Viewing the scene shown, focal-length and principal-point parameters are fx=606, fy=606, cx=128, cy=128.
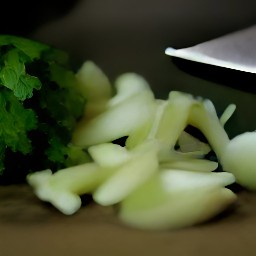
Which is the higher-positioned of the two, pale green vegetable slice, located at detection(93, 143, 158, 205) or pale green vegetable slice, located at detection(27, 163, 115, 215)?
pale green vegetable slice, located at detection(93, 143, 158, 205)

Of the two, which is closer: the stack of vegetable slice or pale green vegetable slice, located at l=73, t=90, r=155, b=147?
the stack of vegetable slice

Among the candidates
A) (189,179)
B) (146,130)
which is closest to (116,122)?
(146,130)

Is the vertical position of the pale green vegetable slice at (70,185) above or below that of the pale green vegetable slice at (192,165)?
below

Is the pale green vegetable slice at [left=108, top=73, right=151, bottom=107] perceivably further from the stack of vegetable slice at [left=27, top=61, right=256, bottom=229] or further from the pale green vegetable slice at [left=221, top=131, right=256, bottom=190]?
the pale green vegetable slice at [left=221, top=131, right=256, bottom=190]

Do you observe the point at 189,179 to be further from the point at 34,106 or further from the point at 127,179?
the point at 34,106

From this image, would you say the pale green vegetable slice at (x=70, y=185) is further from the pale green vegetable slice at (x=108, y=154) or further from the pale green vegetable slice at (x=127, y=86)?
the pale green vegetable slice at (x=127, y=86)

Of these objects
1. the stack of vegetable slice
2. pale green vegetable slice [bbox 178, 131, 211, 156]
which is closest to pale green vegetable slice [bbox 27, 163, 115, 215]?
the stack of vegetable slice

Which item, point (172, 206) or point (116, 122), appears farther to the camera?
point (116, 122)

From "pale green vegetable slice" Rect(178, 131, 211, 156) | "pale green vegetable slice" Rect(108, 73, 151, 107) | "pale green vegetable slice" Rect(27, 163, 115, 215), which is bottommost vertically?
"pale green vegetable slice" Rect(27, 163, 115, 215)

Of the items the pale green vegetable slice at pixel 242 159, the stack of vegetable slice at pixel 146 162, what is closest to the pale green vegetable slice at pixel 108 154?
the stack of vegetable slice at pixel 146 162

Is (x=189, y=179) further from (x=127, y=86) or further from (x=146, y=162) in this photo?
(x=127, y=86)

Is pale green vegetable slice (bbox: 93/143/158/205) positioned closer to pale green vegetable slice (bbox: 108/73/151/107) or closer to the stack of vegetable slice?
the stack of vegetable slice

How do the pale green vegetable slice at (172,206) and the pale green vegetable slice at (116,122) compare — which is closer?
the pale green vegetable slice at (172,206)
